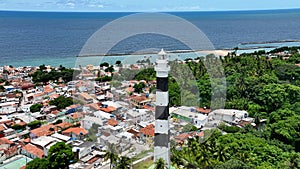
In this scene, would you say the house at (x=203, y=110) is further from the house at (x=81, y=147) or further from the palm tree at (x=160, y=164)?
the palm tree at (x=160, y=164)

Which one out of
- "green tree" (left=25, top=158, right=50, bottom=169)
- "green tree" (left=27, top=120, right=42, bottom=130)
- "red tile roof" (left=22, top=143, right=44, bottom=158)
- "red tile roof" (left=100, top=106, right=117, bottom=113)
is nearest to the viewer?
"green tree" (left=25, top=158, right=50, bottom=169)

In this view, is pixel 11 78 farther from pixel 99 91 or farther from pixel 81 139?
pixel 81 139

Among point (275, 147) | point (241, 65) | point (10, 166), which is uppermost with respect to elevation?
point (241, 65)

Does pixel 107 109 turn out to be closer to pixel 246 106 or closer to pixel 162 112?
pixel 246 106

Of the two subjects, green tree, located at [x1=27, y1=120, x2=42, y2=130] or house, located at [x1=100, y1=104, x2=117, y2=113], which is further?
house, located at [x1=100, y1=104, x2=117, y2=113]

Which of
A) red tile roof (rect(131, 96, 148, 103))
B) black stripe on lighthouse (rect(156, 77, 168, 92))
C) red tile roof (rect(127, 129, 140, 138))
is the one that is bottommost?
red tile roof (rect(127, 129, 140, 138))

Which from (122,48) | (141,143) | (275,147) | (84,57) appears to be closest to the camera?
(275,147)

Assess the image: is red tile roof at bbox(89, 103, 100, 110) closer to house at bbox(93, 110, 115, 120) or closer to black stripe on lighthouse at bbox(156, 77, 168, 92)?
house at bbox(93, 110, 115, 120)

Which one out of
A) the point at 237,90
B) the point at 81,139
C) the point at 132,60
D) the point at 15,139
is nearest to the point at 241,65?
the point at 237,90

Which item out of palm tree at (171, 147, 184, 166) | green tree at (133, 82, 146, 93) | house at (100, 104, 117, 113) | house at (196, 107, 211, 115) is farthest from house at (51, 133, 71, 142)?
green tree at (133, 82, 146, 93)
